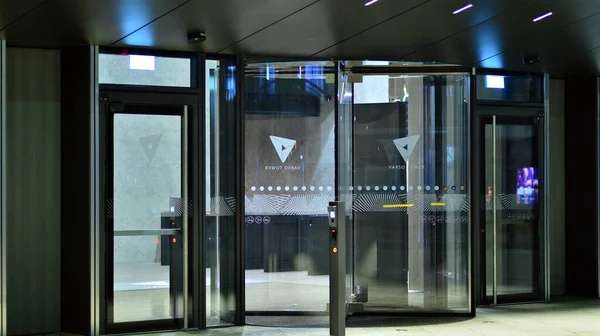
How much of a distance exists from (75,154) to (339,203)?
277 cm

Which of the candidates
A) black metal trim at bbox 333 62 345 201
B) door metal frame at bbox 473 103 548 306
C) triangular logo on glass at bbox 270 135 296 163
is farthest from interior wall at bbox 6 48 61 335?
door metal frame at bbox 473 103 548 306

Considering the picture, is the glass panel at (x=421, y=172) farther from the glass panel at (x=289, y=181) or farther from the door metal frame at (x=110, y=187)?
the door metal frame at (x=110, y=187)

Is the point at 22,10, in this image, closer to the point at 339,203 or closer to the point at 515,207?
the point at 339,203

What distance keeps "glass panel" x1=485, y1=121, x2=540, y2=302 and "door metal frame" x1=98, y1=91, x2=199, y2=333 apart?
3.98 metres

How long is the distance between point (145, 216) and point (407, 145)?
3.12 metres

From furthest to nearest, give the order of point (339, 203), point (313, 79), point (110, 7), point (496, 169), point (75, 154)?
1. point (496, 169)
2. point (313, 79)
3. point (75, 154)
4. point (339, 203)
5. point (110, 7)

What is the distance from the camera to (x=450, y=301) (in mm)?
8484

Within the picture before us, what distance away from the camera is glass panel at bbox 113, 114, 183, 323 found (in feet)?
24.4

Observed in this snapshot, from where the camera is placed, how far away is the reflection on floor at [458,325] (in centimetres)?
751

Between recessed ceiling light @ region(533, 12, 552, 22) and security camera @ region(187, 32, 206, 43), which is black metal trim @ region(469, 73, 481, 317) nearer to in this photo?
recessed ceiling light @ region(533, 12, 552, 22)

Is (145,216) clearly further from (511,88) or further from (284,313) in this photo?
(511,88)

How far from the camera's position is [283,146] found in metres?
8.15

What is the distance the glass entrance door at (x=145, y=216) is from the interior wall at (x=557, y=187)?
5.27 m

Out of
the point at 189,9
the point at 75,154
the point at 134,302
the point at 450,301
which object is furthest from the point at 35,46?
the point at 450,301
